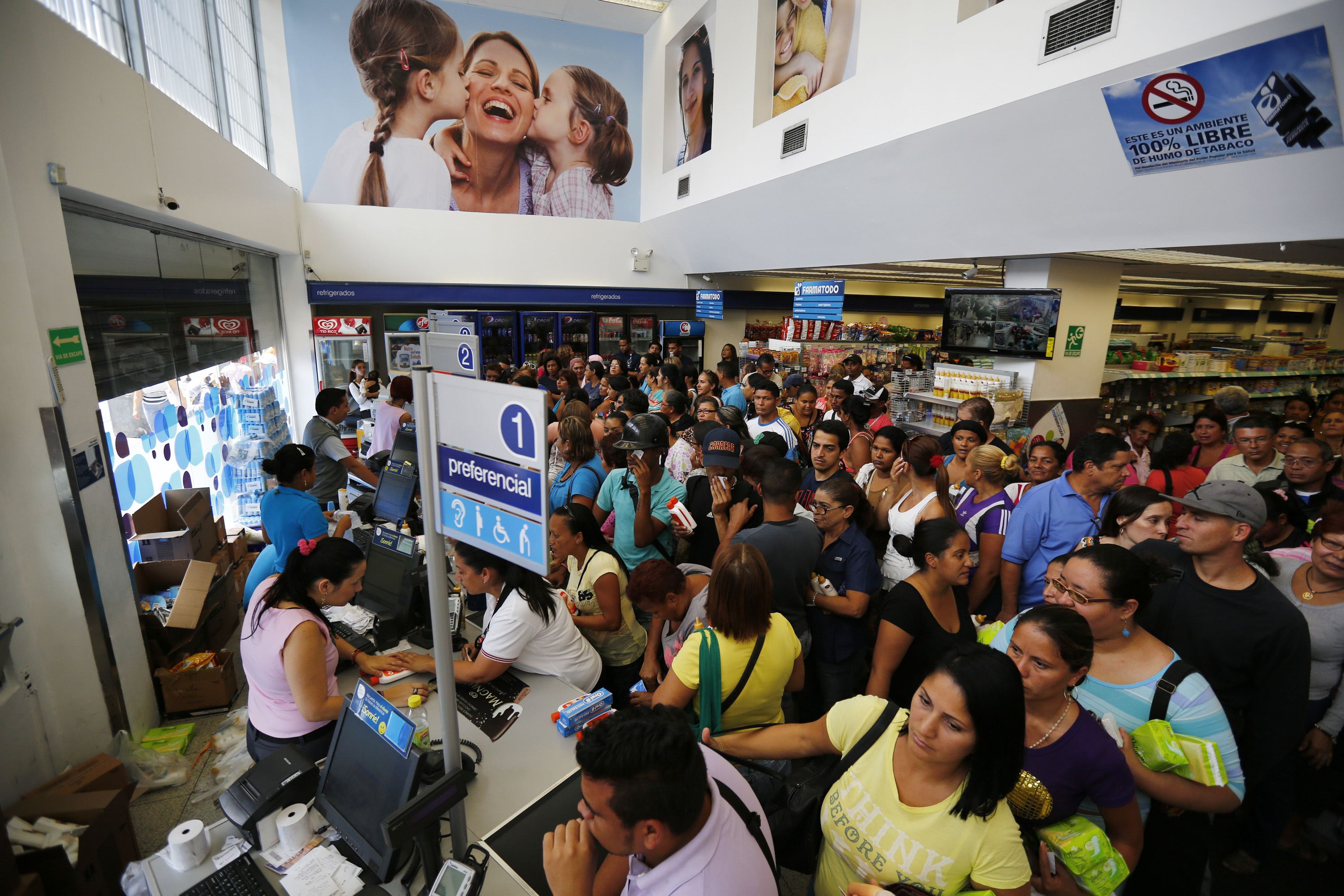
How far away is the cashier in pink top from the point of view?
209cm

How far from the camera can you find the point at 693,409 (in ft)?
23.3

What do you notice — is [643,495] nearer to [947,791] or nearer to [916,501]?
[916,501]

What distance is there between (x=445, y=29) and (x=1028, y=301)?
1020 centimetres

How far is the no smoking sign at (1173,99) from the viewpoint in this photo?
→ 3.17 metres

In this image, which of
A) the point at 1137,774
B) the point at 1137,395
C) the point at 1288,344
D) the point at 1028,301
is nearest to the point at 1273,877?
the point at 1137,774

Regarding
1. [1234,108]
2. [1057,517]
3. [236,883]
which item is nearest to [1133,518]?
[1057,517]

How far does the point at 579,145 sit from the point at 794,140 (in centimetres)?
599

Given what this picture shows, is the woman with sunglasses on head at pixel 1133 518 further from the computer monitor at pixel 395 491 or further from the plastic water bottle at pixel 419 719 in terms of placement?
the computer monitor at pixel 395 491

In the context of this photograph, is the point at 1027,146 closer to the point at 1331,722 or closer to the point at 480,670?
the point at 1331,722

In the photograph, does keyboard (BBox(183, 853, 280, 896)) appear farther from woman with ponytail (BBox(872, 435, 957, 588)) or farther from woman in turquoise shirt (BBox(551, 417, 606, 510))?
woman with ponytail (BBox(872, 435, 957, 588))

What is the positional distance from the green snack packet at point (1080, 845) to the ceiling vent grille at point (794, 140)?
6.40 m

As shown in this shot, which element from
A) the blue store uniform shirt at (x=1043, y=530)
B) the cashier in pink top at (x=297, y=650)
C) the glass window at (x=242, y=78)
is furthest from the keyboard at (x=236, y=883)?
the glass window at (x=242, y=78)

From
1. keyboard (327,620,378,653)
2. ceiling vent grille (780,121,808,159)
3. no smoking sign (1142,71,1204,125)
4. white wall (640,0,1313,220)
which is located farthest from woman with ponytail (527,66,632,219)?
keyboard (327,620,378,653)

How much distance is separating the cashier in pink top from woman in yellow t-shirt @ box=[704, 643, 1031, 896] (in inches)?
71.6
